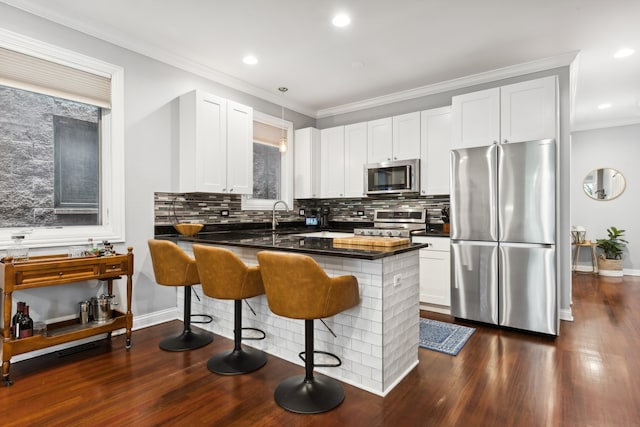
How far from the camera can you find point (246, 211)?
4613 millimetres

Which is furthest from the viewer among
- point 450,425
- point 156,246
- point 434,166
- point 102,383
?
point 434,166

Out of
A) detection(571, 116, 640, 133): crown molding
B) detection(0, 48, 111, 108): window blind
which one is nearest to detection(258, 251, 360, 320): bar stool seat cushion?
detection(0, 48, 111, 108): window blind

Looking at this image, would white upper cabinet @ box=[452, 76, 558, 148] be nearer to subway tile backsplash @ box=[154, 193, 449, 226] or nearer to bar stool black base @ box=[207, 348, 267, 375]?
subway tile backsplash @ box=[154, 193, 449, 226]

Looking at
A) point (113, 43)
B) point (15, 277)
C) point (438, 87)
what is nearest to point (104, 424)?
point (15, 277)

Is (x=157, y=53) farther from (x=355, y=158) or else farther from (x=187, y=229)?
(x=355, y=158)

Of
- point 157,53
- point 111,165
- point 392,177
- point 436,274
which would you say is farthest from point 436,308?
point 157,53

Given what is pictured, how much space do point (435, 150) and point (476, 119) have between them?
0.67 m

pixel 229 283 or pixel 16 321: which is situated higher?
pixel 229 283

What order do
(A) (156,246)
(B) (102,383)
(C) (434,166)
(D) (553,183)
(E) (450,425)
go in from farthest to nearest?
(C) (434,166)
(D) (553,183)
(A) (156,246)
(B) (102,383)
(E) (450,425)

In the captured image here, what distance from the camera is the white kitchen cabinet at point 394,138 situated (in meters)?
4.47

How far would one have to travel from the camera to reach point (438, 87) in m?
4.47

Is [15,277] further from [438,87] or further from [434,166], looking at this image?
[438,87]

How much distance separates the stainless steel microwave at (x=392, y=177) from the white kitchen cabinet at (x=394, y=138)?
0.33ft

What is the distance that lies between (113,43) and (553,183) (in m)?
4.35
